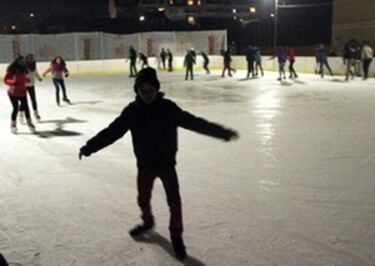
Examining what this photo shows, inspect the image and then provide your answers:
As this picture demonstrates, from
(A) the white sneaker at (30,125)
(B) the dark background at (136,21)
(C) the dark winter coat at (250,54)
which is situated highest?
(B) the dark background at (136,21)

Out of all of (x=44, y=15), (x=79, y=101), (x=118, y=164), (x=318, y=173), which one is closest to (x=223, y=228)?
(x=318, y=173)

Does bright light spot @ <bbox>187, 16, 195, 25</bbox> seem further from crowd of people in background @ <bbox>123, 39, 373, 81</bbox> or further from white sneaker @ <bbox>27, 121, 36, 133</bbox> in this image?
white sneaker @ <bbox>27, 121, 36, 133</bbox>

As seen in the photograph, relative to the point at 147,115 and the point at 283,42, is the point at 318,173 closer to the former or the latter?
the point at 147,115

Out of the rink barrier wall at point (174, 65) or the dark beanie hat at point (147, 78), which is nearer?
the dark beanie hat at point (147, 78)

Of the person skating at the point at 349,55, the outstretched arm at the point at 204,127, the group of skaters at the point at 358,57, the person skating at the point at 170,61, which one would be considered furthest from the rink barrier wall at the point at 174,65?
the outstretched arm at the point at 204,127

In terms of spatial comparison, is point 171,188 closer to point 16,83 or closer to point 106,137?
point 106,137

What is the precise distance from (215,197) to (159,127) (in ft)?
5.33

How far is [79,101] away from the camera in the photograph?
13.0 metres

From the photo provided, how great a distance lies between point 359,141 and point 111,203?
13.8 feet

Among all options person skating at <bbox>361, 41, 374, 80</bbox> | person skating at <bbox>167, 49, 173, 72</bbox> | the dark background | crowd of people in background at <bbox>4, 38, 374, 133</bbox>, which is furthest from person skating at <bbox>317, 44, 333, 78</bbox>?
the dark background

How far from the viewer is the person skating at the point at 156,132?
131 inches

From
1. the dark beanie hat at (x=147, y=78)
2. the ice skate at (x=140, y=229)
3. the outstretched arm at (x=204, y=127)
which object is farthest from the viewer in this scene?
the ice skate at (x=140, y=229)

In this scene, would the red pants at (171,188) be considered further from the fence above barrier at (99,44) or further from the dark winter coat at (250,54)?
the fence above barrier at (99,44)

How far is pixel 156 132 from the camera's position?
3.37 m
